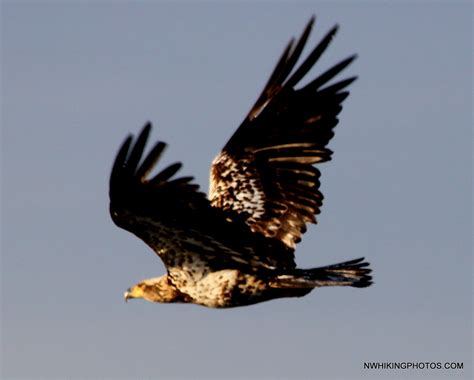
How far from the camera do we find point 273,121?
14.6 meters

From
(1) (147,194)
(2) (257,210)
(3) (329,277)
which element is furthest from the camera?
(2) (257,210)

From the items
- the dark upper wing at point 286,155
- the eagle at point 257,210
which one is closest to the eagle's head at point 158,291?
the eagle at point 257,210

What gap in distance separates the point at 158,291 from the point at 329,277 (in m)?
1.80

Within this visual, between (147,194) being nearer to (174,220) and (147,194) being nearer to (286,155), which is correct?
(174,220)

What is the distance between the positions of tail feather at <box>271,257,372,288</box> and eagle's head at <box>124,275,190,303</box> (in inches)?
41.5

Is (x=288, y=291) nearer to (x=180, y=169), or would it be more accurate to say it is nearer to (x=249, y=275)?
(x=249, y=275)

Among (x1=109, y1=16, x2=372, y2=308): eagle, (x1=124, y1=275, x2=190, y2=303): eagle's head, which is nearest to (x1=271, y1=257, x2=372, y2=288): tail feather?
(x1=109, y1=16, x2=372, y2=308): eagle

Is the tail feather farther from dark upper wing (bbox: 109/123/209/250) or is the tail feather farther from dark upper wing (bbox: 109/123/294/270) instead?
dark upper wing (bbox: 109/123/209/250)

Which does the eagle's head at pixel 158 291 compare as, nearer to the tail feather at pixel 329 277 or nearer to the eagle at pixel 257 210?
the eagle at pixel 257 210

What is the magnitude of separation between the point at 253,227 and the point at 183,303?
1.06m

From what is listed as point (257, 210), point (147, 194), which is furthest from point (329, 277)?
point (147, 194)

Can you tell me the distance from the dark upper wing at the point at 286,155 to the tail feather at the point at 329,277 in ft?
1.93

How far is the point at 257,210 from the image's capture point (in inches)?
563

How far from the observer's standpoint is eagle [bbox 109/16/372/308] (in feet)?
42.1
